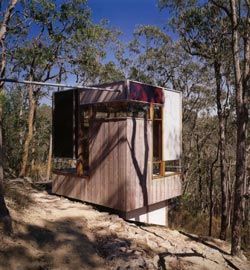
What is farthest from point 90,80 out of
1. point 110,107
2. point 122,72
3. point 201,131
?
point 110,107

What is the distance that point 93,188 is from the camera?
869 cm

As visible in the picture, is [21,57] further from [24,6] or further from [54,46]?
[24,6]

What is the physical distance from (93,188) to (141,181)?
144 centimetres

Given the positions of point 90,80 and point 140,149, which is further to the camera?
point 90,80

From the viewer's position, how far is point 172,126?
9547 millimetres

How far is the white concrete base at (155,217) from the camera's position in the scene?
8.91 metres

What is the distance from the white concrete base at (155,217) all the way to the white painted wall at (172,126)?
1698 mm

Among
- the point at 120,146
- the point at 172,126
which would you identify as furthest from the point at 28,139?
the point at 172,126

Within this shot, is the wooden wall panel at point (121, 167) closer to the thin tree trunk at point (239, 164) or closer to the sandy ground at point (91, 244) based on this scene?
the sandy ground at point (91, 244)

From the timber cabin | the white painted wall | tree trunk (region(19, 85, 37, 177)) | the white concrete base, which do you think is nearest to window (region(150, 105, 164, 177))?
the timber cabin

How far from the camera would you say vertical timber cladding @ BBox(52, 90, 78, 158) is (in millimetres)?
9266

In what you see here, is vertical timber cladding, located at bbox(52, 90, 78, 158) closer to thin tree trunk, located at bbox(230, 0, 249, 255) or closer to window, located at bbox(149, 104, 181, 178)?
window, located at bbox(149, 104, 181, 178)

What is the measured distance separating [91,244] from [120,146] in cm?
271

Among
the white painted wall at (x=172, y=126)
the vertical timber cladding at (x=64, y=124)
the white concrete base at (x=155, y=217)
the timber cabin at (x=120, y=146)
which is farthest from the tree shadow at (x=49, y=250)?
the white painted wall at (x=172, y=126)
